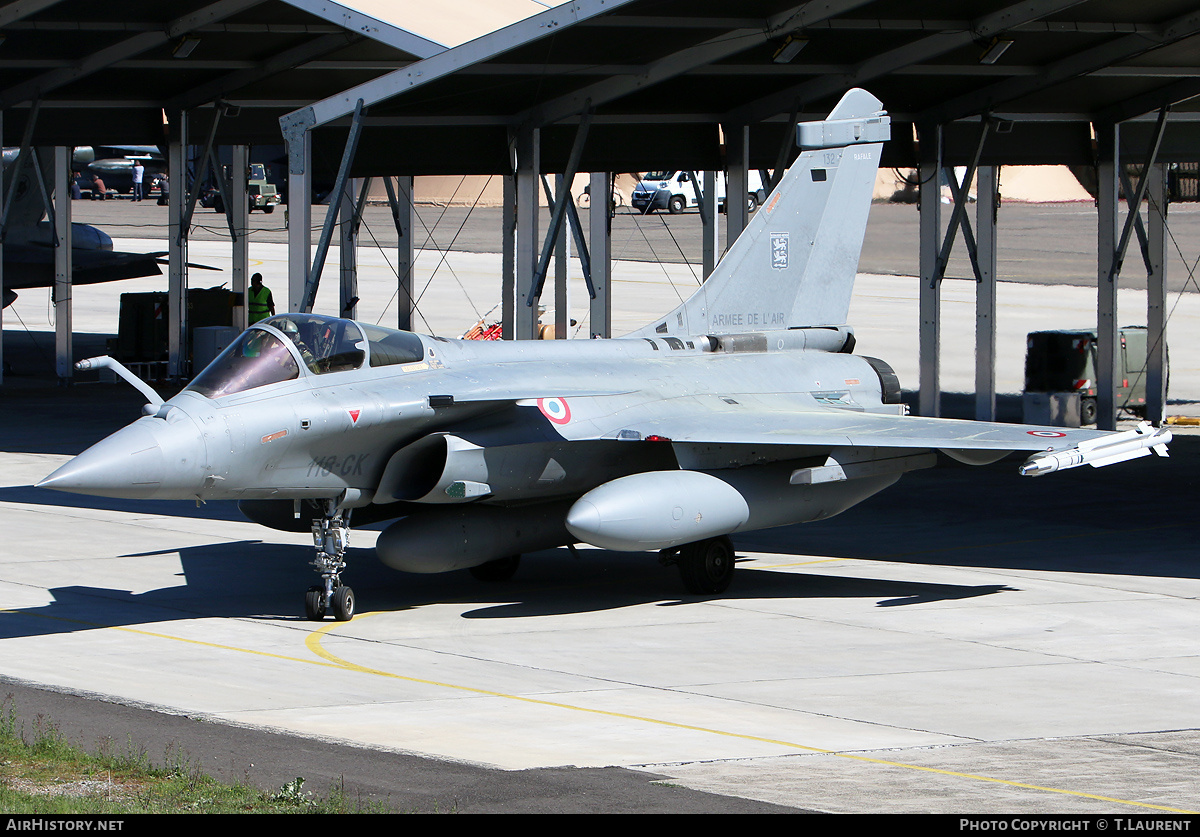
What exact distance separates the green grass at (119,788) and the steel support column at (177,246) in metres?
22.7

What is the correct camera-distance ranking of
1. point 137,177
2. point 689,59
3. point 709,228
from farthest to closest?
point 137,177, point 709,228, point 689,59

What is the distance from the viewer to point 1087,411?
1067 inches

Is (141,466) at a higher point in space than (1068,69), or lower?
lower

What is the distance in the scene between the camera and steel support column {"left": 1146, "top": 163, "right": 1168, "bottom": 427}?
89.0 feet

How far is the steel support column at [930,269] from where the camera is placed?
26.3 m

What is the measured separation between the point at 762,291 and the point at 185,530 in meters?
7.07

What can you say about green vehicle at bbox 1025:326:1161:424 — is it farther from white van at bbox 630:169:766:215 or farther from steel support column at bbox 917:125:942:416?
white van at bbox 630:169:766:215

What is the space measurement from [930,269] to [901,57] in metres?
4.67

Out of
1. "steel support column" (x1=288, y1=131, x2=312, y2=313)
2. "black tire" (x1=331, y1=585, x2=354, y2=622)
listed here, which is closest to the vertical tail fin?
"steel support column" (x1=288, y1=131, x2=312, y2=313)

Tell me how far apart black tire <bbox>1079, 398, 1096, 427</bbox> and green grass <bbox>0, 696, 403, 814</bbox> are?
21.1m

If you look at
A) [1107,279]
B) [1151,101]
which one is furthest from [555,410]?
[1151,101]

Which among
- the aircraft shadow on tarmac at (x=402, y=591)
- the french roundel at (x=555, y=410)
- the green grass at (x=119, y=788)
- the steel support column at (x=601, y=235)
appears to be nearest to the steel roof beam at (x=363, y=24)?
the aircraft shadow on tarmac at (x=402, y=591)

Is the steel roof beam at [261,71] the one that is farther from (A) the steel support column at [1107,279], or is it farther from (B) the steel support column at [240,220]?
(A) the steel support column at [1107,279]

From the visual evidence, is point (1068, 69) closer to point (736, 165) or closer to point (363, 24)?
point (736, 165)
